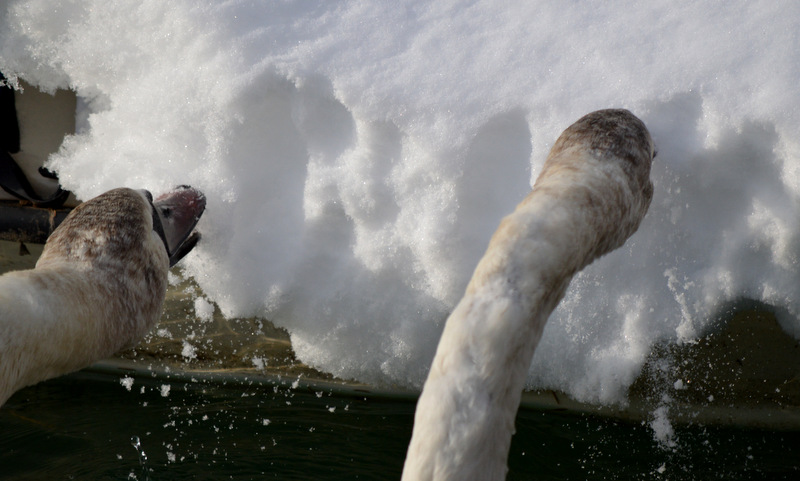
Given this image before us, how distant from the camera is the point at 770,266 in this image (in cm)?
232

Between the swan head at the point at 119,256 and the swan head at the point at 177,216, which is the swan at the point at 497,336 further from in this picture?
the swan head at the point at 177,216

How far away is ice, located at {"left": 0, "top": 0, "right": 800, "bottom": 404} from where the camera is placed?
2.35 metres

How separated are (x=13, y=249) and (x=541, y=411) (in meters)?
2.50

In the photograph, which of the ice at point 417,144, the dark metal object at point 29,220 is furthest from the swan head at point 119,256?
the dark metal object at point 29,220

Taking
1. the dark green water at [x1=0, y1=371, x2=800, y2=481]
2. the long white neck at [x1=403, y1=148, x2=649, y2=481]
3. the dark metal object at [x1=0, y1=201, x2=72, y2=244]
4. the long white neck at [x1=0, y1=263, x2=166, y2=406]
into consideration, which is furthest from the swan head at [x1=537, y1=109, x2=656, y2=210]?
the dark metal object at [x1=0, y1=201, x2=72, y2=244]

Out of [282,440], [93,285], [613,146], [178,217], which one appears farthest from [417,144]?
[282,440]

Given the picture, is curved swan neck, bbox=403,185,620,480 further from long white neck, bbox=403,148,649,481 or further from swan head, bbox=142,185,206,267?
swan head, bbox=142,185,206,267

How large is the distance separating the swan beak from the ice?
0.11m

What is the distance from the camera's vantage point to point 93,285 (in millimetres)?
1950

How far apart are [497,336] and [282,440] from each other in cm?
191

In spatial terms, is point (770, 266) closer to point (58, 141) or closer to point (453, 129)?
point (453, 129)

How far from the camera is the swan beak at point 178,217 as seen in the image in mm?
2438

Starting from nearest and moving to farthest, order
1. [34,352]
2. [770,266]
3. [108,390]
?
[34,352], [770,266], [108,390]

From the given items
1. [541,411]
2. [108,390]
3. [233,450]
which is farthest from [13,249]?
[541,411]
